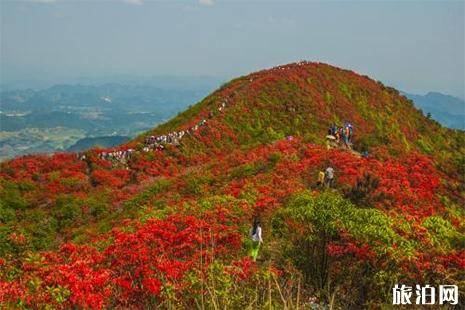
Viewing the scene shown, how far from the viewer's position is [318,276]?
489 inches

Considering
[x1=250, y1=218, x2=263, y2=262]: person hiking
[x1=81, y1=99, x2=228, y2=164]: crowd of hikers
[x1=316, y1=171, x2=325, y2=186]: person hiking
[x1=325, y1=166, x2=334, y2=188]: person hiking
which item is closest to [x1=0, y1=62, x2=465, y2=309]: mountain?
Result: [x1=81, y1=99, x2=228, y2=164]: crowd of hikers

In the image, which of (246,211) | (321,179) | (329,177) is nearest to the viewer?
(246,211)

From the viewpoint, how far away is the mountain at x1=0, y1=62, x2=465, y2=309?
1047cm

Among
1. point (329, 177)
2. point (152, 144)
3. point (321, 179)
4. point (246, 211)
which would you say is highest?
point (152, 144)

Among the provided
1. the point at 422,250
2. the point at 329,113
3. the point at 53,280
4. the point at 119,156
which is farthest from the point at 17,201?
the point at 329,113

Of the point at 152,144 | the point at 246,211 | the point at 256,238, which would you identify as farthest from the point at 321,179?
the point at 152,144

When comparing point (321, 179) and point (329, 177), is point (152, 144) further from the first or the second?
point (329, 177)

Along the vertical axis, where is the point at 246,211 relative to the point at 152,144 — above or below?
below

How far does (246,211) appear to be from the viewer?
2039 cm

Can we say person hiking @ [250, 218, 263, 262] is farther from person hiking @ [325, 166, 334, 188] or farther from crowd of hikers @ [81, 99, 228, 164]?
crowd of hikers @ [81, 99, 228, 164]

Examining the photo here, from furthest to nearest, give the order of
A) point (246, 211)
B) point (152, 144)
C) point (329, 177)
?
point (152, 144), point (329, 177), point (246, 211)

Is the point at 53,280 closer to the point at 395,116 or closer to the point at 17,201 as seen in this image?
the point at 17,201

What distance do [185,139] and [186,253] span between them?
28.6 metres

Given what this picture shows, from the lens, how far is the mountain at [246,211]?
10.5m
